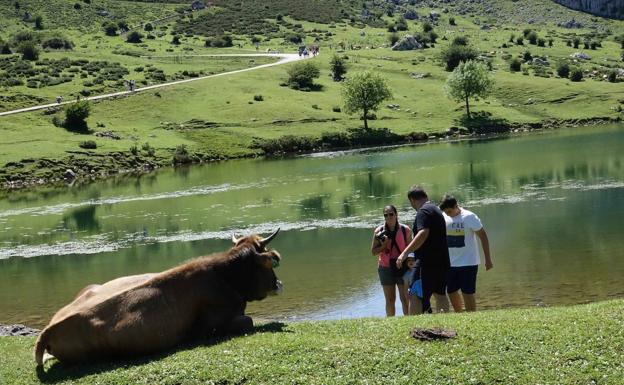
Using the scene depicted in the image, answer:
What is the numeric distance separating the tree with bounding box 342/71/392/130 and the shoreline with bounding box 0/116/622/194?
6.58 m

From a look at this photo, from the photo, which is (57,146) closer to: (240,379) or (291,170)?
(291,170)

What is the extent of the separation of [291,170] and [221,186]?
13.0m

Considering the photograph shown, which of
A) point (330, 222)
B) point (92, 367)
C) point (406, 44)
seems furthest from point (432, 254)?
point (406, 44)

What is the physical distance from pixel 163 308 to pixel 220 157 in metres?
97.3

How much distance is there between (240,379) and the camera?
12305 millimetres

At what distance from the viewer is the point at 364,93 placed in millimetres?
123625

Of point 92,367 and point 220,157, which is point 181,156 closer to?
point 220,157

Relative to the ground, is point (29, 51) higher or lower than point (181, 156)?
higher

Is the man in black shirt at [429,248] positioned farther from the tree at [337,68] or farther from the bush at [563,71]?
the bush at [563,71]

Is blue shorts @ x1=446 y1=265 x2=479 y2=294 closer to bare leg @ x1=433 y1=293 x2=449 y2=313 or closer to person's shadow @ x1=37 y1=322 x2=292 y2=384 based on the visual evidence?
bare leg @ x1=433 y1=293 x2=449 y2=313

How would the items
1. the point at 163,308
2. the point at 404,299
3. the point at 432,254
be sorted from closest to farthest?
the point at 163,308 < the point at 432,254 < the point at 404,299

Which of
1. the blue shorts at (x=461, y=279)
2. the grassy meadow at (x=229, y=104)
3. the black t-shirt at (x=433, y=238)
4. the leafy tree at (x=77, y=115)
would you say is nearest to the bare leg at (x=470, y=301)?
the blue shorts at (x=461, y=279)

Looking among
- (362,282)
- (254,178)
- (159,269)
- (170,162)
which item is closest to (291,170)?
(254,178)

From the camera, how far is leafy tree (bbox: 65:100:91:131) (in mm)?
114438
